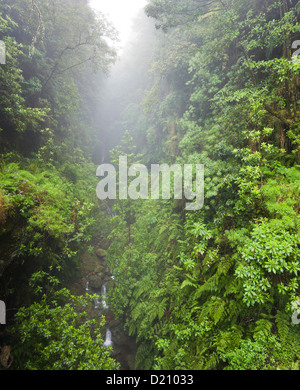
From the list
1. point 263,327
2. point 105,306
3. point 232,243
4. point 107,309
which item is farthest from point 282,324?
point 107,309

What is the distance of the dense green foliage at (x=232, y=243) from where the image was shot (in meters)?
3.28

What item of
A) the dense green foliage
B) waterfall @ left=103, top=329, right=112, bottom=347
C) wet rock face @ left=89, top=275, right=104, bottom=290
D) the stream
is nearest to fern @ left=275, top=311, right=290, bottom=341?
the dense green foliage

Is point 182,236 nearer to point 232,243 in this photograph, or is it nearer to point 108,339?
point 232,243

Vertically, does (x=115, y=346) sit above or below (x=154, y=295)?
below

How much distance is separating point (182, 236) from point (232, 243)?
105 inches

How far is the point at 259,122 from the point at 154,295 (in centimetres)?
610

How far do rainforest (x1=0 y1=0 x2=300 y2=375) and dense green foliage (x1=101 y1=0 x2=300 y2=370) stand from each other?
4 cm

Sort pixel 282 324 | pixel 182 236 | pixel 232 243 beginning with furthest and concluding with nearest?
pixel 182 236 < pixel 232 243 < pixel 282 324

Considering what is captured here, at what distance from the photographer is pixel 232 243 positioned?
4195mm

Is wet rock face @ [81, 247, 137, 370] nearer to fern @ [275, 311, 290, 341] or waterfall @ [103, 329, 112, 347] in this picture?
waterfall @ [103, 329, 112, 347]

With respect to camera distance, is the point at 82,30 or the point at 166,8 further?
the point at 82,30
